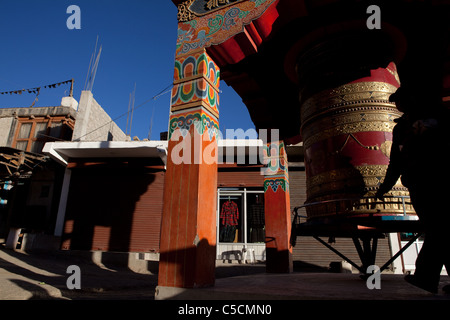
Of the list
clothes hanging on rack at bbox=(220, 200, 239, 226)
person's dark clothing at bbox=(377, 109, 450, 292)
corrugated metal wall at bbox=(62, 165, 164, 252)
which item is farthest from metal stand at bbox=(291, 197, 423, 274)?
corrugated metal wall at bbox=(62, 165, 164, 252)

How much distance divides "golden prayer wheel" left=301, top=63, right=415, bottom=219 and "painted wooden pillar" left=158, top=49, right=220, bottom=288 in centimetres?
150

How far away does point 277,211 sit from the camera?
20.1ft

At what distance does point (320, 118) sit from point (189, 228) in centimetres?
249

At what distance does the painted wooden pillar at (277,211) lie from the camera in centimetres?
575

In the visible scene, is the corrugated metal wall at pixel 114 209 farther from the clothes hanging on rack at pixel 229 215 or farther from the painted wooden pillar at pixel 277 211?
the painted wooden pillar at pixel 277 211

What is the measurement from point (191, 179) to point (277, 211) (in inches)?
131

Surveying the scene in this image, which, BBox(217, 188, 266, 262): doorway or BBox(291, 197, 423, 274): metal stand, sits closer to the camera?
BBox(291, 197, 423, 274): metal stand

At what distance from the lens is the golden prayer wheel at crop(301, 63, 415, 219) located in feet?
11.3

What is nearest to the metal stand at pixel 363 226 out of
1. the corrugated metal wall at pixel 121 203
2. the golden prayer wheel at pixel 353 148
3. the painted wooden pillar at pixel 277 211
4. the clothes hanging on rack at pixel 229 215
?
the golden prayer wheel at pixel 353 148

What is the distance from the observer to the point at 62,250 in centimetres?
1208

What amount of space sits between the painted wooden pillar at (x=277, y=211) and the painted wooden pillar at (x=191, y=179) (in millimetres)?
2826

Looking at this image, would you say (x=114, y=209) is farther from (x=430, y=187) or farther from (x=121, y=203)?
(x=430, y=187)

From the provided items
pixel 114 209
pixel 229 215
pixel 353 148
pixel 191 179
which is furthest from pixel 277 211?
pixel 114 209

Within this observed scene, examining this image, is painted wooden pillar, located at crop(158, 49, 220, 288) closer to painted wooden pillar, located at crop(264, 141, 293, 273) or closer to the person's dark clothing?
the person's dark clothing
